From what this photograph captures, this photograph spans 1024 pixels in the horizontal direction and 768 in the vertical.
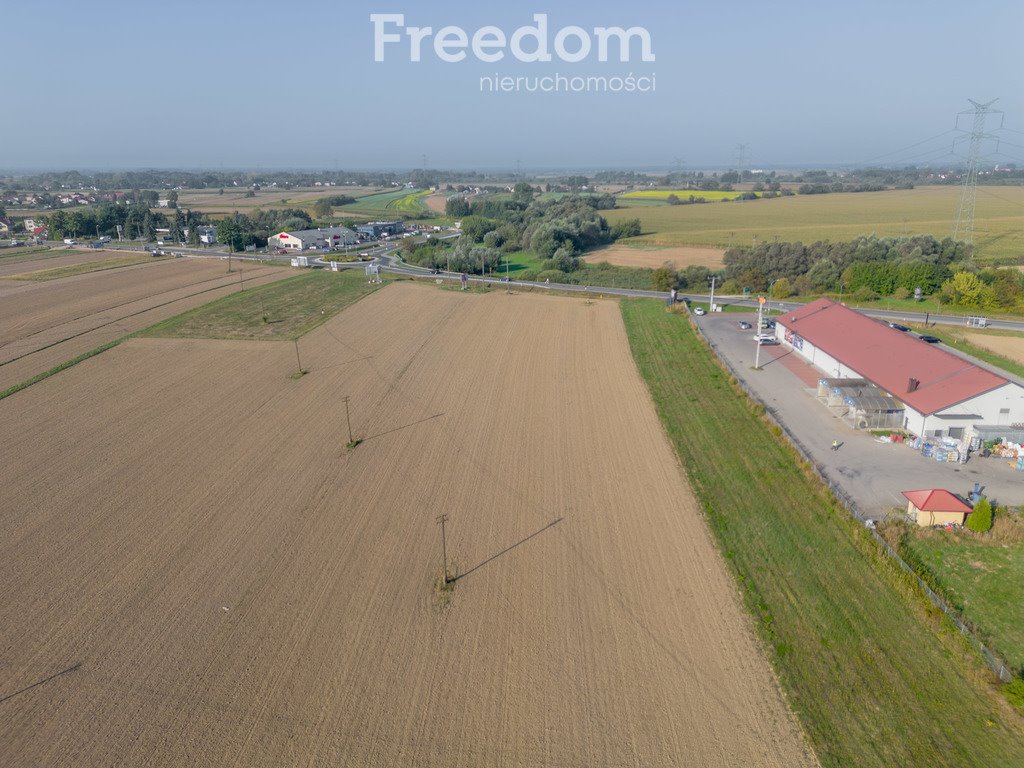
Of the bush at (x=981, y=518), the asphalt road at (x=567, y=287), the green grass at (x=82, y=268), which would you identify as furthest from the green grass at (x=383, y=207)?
the bush at (x=981, y=518)

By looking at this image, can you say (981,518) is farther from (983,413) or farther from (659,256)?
(659,256)

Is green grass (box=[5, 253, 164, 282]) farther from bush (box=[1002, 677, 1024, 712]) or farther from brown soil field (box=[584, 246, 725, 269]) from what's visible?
bush (box=[1002, 677, 1024, 712])

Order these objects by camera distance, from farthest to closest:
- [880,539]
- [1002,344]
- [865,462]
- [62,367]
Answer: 1. [1002,344]
2. [62,367]
3. [865,462]
4. [880,539]

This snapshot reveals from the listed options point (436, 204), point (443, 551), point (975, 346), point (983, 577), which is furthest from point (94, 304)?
point (436, 204)

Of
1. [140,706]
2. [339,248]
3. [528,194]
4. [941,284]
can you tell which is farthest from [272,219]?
[140,706]

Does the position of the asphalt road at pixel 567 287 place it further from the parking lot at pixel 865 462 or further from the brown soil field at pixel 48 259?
the parking lot at pixel 865 462

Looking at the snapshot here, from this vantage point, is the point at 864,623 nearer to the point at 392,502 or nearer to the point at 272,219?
the point at 392,502
